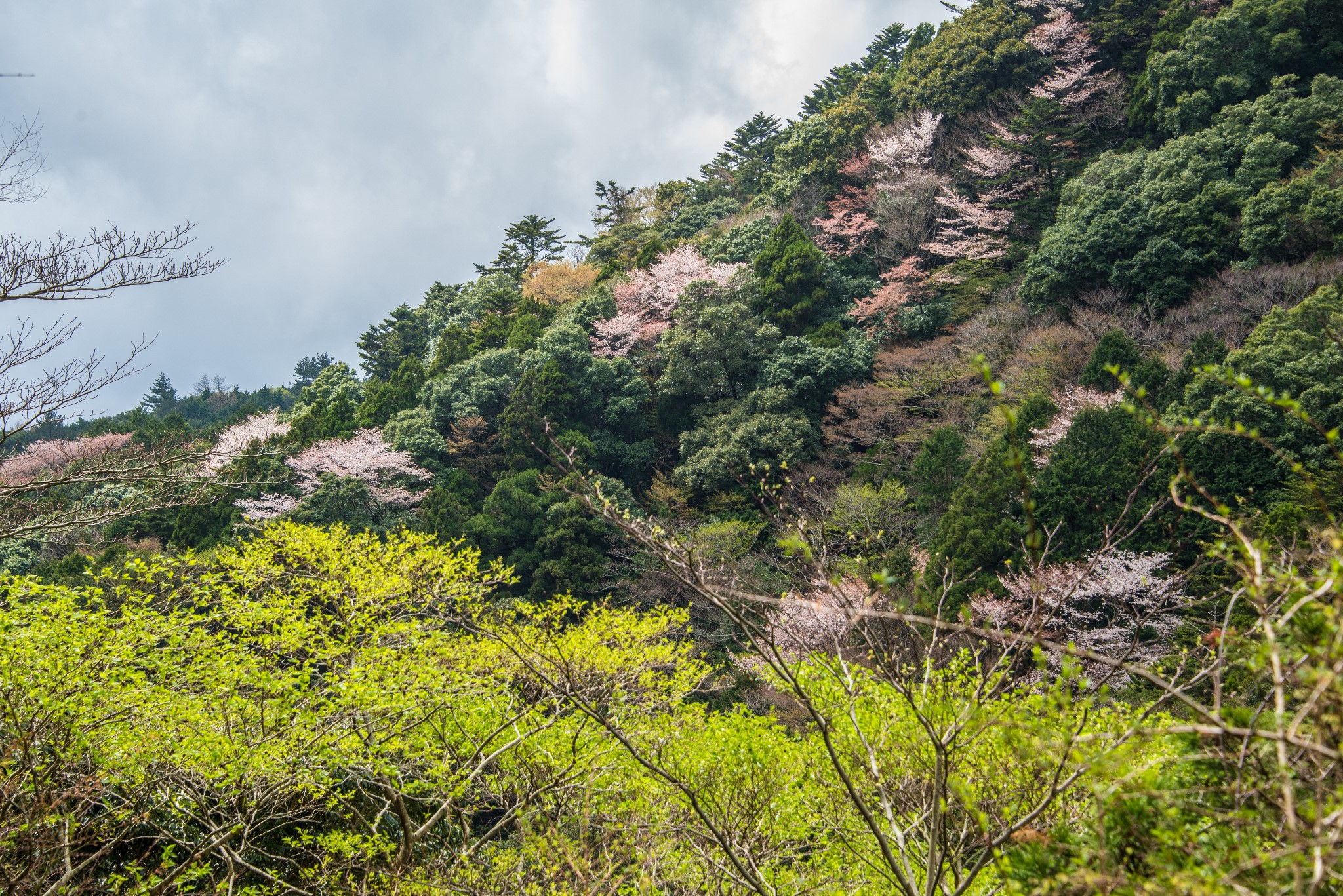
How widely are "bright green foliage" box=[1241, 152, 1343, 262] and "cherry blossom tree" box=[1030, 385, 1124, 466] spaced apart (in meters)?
3.93

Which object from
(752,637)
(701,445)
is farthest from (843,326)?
(752,637)

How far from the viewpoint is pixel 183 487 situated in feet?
21.6

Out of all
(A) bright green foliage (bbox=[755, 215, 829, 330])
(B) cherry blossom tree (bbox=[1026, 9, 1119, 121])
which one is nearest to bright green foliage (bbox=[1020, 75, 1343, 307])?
(B) cherry blossom tree (bbox=[1026, 9, 1119, 121])

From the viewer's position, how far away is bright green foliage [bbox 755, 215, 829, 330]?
19938mm

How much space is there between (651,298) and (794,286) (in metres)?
4.83

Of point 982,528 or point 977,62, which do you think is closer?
point 982,528

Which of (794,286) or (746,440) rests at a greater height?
(794,286)

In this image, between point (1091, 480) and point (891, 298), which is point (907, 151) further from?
point (1091, 480)

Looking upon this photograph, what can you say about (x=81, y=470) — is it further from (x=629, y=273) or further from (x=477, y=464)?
(x=629, y=273)

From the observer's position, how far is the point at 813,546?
4051mm

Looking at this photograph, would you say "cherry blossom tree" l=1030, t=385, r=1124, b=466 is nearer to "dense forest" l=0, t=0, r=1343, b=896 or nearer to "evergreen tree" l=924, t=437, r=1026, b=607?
"dense forest" l=0, t=0, r=1343, b=896

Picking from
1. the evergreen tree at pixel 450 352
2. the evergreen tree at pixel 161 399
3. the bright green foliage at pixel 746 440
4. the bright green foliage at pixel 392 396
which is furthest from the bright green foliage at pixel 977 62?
the evergreen tree at pixel 161 399

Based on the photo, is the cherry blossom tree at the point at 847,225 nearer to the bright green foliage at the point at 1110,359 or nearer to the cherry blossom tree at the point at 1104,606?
the bright green foliage at the point at 1110,359

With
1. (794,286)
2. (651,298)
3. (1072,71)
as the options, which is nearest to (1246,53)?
(1072,71)
